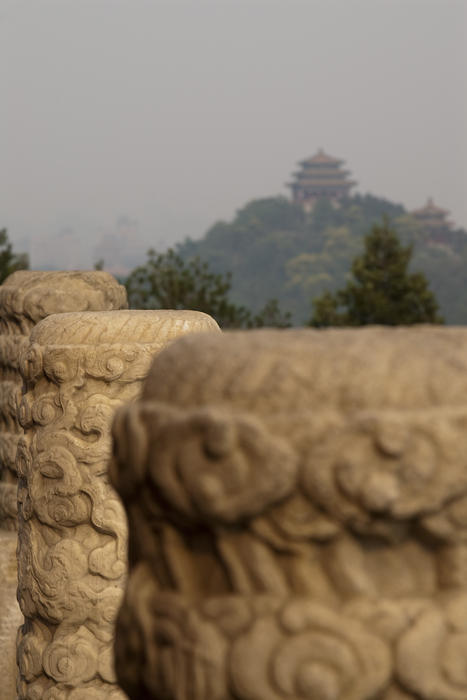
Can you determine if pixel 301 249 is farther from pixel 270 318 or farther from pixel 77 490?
pixel 77 490

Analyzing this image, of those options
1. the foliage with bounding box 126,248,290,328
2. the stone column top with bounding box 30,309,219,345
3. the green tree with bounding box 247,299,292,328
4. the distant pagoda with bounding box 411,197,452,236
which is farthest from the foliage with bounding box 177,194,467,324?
the stone column top with bounding box 30,309,219,345

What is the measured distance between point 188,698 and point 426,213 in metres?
69.7

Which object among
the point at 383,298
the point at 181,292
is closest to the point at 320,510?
the point at 181,292

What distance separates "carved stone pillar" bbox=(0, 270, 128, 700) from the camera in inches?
254

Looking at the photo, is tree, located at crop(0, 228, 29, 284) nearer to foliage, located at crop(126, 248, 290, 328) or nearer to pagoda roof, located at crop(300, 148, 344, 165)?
foliage, located at crop(126, 248, 290, 328)

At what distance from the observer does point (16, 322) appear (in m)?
6.83

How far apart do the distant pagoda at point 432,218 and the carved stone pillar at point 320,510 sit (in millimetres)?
66120

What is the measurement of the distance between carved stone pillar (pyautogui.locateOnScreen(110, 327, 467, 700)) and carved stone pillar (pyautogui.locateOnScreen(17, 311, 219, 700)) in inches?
91.1

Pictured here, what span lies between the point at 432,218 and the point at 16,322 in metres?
64.5

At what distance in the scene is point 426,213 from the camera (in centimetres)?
7000

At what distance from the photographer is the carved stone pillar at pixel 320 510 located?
1.85m

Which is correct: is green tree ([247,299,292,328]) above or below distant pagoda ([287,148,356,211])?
below

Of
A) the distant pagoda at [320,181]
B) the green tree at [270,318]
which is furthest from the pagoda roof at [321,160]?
the green tree at [270,318]

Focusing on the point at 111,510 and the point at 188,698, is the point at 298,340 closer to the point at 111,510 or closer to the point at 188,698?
the point at 188,698
